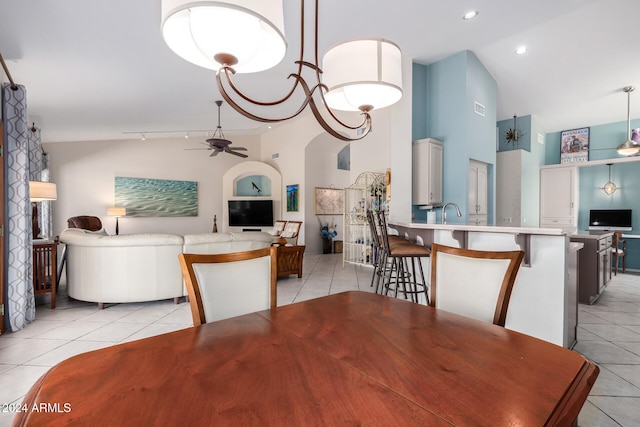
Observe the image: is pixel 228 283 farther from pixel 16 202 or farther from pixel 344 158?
pixel 344 158

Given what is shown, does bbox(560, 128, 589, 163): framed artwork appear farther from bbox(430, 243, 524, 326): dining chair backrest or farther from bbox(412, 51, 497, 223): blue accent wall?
bbox(430, 243, 524, 326): dining chair backrest

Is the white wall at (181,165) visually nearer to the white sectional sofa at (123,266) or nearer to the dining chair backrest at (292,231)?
the dining chair backrest at (292,231)

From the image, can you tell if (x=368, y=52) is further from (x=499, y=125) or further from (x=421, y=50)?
(x=499, y=125)

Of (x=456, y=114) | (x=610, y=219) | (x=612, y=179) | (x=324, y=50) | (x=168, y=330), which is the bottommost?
(x=168, y=330)

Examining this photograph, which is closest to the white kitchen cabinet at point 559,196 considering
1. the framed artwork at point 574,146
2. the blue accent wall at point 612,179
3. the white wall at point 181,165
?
the blue accent wall at point 612,179

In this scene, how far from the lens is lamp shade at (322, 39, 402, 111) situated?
145 cm

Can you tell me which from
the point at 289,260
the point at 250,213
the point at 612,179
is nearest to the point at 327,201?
the point at 250,213

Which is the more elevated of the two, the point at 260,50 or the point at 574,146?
the point at 574,146

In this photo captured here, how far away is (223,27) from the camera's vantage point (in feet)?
3.51

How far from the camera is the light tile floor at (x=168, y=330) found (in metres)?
1.82

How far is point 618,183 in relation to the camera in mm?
6199

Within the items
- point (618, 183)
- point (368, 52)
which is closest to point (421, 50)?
point (368, 52)

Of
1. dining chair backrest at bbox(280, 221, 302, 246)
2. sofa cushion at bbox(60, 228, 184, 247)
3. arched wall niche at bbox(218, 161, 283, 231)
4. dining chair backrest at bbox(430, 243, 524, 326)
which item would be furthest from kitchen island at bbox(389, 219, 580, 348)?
arched wall niche at bbox(218, 161, 283, 231)

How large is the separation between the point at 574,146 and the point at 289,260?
672 cm
